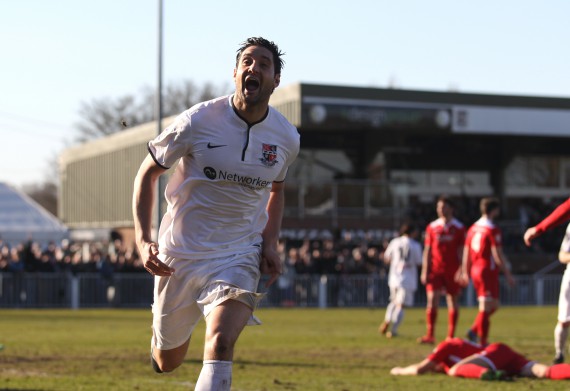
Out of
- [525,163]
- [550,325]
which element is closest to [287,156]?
[550,325]

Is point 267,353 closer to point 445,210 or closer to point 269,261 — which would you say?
point 445,210

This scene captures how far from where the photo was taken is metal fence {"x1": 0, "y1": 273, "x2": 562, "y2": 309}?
3400 cm

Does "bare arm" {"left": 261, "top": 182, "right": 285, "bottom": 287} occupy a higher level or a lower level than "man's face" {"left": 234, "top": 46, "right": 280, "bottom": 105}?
lower

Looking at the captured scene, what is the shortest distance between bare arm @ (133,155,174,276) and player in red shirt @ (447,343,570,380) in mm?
6109

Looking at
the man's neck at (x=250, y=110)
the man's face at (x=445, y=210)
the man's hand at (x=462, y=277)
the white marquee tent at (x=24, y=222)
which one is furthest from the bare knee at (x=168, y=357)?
the white marquee tent at (x=24, y=222)

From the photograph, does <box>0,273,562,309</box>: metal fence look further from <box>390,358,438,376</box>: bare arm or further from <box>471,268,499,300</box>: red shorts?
<box>390,358,438,376</box>: bare arm

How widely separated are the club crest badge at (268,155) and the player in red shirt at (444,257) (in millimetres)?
11209

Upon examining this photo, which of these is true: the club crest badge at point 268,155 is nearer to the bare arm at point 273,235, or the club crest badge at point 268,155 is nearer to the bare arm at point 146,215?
the bare arm at point 273,235

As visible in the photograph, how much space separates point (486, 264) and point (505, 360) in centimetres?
492

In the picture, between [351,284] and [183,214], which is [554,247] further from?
[183,214]

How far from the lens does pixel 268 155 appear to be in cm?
758

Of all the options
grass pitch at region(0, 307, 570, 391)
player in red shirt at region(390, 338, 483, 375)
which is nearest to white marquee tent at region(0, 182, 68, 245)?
grass pitch at region(0, 307, 570, 391)

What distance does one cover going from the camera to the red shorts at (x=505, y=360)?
41.1ft

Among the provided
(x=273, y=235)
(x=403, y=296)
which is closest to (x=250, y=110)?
(x=273, y=235)
